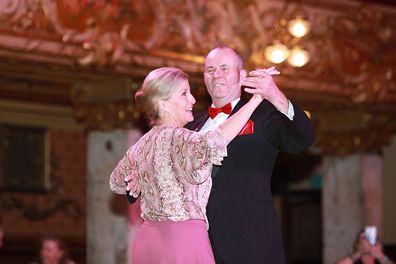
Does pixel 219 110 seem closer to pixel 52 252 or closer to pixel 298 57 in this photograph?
pixel 52 252

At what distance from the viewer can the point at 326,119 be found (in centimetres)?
1545

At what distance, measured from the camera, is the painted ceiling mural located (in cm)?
1081

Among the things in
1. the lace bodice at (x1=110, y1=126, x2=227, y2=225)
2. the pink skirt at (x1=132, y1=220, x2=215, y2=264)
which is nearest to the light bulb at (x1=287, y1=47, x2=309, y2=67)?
the lace bodice at (x1=110, y1=126, x2=227, y2=225)

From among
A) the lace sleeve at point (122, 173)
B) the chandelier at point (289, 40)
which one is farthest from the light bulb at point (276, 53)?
the lace sleeve at point (122, 173)

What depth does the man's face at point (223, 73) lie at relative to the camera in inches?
201

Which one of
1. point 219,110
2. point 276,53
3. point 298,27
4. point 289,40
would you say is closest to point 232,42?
point 276,53

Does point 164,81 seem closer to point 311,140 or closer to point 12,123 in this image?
point 311,140

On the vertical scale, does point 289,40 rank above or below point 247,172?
above

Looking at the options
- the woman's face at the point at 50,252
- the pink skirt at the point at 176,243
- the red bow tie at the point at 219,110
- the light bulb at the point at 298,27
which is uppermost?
the light bulb at the point at 298,27

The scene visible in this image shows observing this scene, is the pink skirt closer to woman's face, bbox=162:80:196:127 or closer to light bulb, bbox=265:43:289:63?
woman's face, bbox=162:80:196:127

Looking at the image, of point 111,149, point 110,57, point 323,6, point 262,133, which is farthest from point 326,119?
point 262,133

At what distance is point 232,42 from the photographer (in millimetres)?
12430

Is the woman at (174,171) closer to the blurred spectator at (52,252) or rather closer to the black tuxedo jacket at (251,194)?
the black tuxedo jacket at (251,194)

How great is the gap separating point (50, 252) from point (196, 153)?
562 cm
